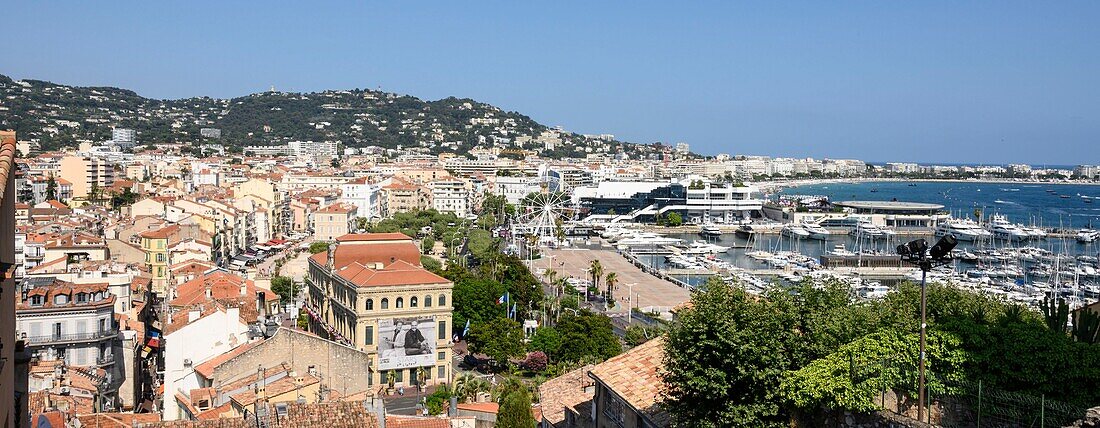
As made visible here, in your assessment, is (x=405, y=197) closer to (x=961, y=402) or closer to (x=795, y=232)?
(x=795, y=232)

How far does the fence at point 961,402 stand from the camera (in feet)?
30.4

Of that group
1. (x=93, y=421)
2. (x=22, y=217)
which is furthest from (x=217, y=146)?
(x=93, y=421)

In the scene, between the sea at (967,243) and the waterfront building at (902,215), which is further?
the waterfront building at (902,215)

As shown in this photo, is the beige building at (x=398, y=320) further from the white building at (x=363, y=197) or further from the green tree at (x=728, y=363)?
the white building at (x=363, y=197)

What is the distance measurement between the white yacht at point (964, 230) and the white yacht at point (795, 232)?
13104mm

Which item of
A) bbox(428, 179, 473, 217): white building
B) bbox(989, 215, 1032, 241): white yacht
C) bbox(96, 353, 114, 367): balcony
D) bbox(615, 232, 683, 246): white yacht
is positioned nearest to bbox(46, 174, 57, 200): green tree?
bbox(428, 179, 473, 217): white building

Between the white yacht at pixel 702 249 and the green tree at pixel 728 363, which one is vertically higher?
the green tree at pixel 728 363

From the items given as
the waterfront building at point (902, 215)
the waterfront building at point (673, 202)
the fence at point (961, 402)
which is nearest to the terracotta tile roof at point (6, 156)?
the fence at point (961, 402)

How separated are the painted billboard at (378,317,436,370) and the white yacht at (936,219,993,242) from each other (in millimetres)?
73527

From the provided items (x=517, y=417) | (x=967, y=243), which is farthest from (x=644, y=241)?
(x=517, y=417)

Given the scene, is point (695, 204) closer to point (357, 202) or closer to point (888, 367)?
point (357, 202)

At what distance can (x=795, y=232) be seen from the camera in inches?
4021

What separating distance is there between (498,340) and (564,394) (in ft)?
38.4

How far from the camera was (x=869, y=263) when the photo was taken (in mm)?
74250
